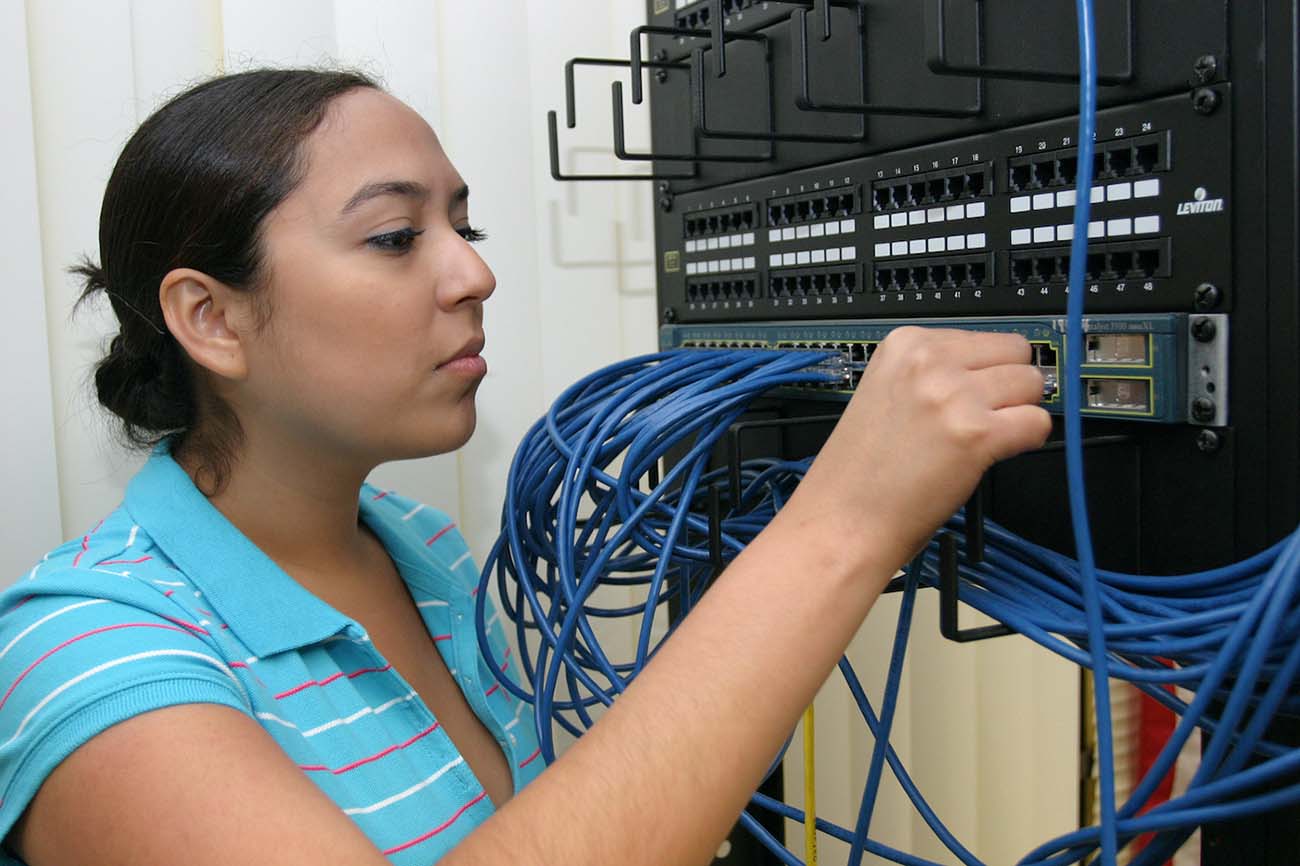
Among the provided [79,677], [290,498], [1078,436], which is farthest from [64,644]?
[1078,436]

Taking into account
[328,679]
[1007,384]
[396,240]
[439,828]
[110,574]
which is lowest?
[439,828]

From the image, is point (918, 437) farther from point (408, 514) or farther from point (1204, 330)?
point (408, 514)

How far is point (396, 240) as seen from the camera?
78 centimetres

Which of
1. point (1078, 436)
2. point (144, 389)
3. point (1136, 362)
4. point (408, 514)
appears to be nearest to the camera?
point (1078, 436)

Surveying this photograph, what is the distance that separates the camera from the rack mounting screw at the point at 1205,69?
0.54 meters

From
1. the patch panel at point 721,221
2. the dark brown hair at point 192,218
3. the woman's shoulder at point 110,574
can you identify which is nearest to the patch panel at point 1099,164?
the patch panel at point 721,221

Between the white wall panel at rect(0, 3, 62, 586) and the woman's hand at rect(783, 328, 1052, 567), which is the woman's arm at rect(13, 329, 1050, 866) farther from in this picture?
the white wall panel at rect(0, 3, 62, 586)

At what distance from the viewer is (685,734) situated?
0.52 metres

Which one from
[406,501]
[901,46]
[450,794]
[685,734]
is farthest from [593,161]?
[685,734]

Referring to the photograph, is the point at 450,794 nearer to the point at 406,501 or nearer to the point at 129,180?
the point at 406,501

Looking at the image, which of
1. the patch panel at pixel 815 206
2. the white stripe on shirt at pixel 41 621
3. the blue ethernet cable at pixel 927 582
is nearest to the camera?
the blue ethernet cable at pixel 927 582

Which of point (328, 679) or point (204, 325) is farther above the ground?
point (204, 325)

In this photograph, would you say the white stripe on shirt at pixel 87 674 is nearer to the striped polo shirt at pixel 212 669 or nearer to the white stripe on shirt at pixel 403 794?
the striped polo shirt at pixel 212 669

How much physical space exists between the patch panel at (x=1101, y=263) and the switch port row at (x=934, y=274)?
0.02 metres
